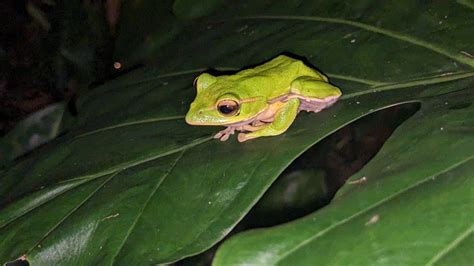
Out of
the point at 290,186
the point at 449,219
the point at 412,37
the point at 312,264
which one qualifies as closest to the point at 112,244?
the point at 312,264

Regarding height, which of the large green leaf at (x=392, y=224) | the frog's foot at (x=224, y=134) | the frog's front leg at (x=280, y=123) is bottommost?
the frog's front leg at (x=280, y=123)

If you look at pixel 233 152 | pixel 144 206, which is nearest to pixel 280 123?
pixel 233 152

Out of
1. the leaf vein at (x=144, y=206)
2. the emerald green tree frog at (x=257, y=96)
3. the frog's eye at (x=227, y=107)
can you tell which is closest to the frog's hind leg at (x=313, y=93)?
the emerald green tree frog at (x=257, y=96)

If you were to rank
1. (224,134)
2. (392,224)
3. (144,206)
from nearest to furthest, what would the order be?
(392,224) → (144,206) → (224,134)

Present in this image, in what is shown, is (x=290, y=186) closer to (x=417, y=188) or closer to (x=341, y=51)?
(x=341, y=51)

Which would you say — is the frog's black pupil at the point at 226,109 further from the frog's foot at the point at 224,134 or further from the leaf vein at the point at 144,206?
the leaf vein at the point at 144,206

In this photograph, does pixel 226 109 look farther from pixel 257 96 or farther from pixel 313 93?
pixel 313 93

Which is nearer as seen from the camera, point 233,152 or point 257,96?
point 233,152
